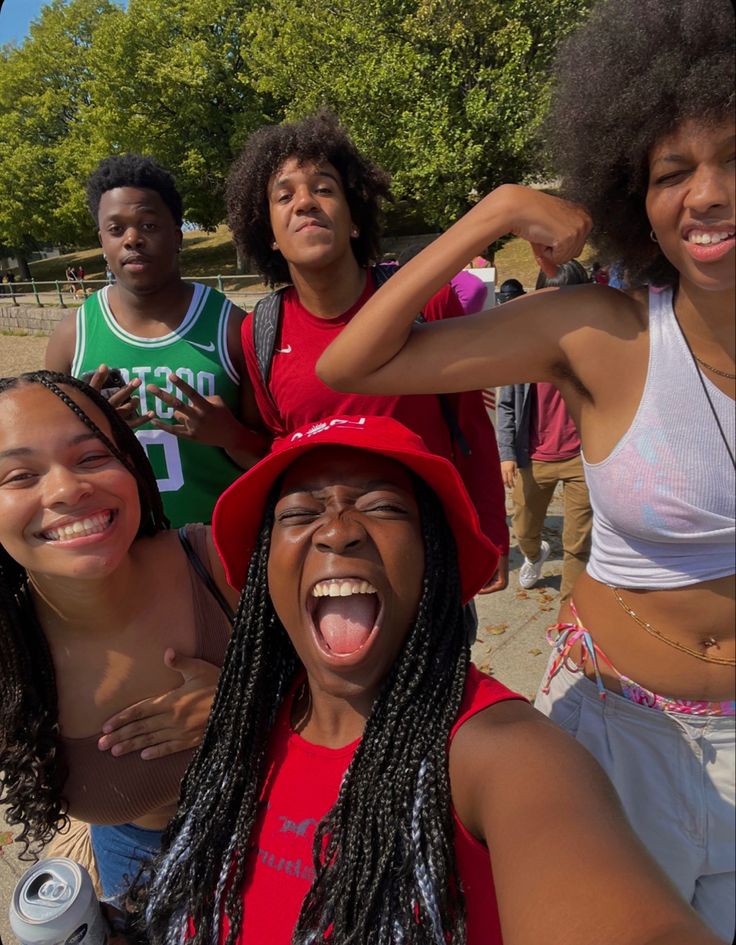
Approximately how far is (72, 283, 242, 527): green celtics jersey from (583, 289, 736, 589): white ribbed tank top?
5.48ft


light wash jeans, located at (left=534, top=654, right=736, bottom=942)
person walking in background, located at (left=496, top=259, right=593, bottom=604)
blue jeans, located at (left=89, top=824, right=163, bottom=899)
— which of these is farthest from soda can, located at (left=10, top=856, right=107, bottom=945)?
person walking in background, located at (left=496, top=259, right=593, bottom=604)

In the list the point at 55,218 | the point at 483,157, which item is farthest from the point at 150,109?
the point at 483,157

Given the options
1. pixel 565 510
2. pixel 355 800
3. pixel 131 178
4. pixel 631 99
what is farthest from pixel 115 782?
pixel 565 510

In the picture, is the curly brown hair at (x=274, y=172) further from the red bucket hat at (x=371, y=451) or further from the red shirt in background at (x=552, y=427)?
the red shirt in background at (x=552, y=427)

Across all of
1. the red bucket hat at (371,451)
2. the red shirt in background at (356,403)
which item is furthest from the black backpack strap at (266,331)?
the red bucket hat at (371,451)

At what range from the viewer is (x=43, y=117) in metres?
32.6

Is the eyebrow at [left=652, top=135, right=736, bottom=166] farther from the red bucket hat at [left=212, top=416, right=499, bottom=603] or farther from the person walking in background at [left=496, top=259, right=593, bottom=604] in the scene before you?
the person walking in background at [left=496, top=259, right=593, bottom=604]

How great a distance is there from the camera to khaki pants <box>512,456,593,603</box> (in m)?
3.84

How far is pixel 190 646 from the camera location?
5.90 ft

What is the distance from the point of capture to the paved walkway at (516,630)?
146 inches

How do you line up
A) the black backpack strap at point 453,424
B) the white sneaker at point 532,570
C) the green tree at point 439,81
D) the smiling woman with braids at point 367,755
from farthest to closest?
1. the green tree at point 439,81
2. the white sneaker at point 532,570
3. the black backpack strap at point 453,424
4. the smiling woman with braids at point 367,755

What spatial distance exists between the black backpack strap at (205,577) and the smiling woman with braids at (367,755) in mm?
233

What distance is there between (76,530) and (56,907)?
796 millimetres

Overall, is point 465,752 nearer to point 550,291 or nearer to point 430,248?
point 550,291
